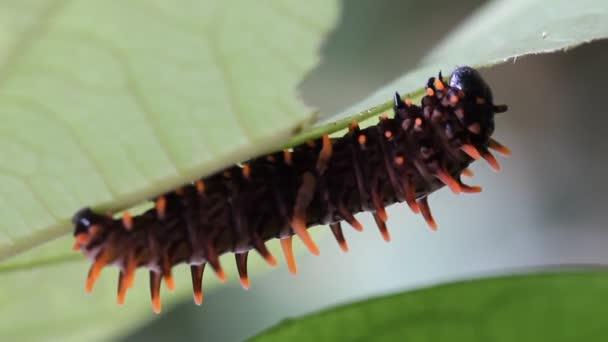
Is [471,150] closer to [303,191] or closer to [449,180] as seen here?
[449,180]

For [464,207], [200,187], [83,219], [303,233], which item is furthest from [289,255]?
[464,207]

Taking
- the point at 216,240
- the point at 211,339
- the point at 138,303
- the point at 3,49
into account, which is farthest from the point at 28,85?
the point at 211,339

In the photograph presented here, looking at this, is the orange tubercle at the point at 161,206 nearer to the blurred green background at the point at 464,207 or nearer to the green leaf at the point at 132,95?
the green leaf at the point at 132,95

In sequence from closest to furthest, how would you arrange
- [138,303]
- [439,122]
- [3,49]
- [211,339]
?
[3,49] < [439,122] < [138,303] < [211,339]

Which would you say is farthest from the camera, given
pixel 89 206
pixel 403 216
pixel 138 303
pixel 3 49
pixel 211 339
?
pixel 403 216

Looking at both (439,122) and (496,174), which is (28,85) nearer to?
(439,122)

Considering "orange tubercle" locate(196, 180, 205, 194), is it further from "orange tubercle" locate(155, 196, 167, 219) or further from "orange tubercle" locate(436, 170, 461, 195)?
"orange tubercle" locate(436, 170, 461, 195)
